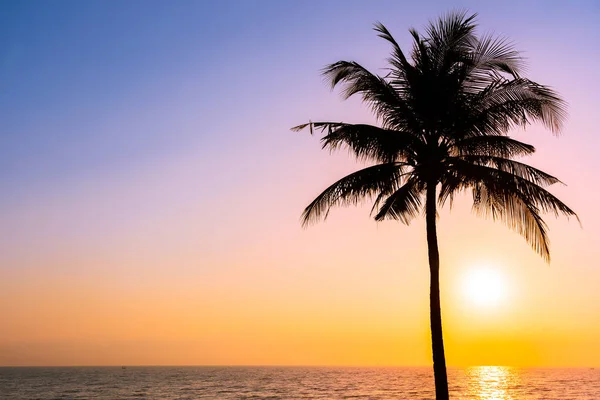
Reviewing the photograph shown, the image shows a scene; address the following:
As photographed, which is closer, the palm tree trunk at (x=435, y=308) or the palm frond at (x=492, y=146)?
the palm tree trunk at (x=435, y=308)

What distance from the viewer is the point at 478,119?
17.9 meters

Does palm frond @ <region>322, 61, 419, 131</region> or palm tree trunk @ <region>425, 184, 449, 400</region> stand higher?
palm frond @ <region>322, 61, 419, 131</region>

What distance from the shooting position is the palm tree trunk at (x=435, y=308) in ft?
53.6

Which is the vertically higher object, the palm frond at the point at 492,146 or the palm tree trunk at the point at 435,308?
the palm frond at the point at 492,146

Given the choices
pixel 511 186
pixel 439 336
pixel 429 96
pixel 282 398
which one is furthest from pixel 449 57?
pixel 282 398

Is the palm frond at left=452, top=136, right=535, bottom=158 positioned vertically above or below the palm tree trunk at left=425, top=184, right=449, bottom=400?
above

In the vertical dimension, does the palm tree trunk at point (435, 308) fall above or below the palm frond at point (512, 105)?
below

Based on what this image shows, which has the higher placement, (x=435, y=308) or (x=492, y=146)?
(x=492, y=146)

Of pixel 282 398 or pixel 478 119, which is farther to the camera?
pixel 282 398

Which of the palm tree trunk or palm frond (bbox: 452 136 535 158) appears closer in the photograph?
the palm tree trunk

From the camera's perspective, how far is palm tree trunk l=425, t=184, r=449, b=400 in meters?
16.3

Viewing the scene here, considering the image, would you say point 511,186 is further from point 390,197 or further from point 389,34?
point 389,34

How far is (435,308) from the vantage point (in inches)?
666

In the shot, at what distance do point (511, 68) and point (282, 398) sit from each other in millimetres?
67467
